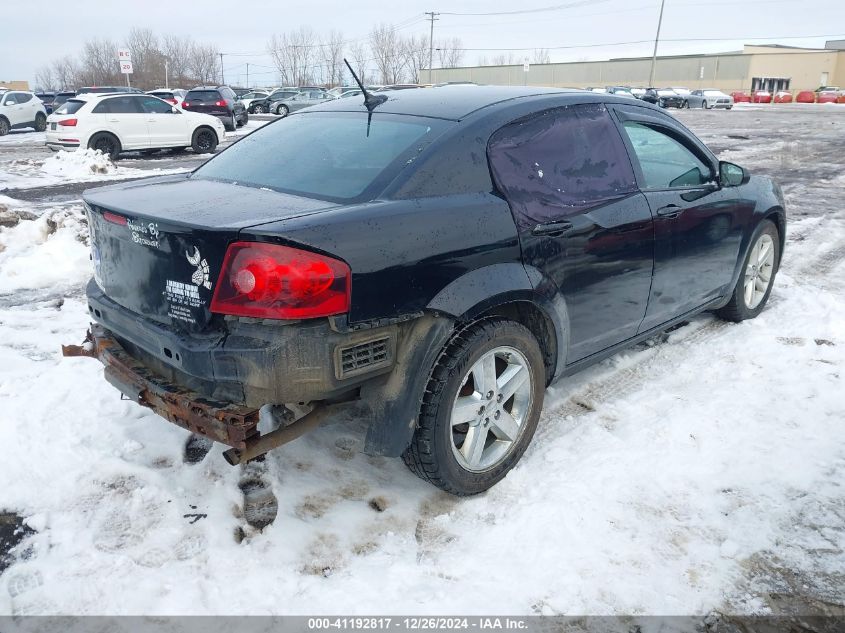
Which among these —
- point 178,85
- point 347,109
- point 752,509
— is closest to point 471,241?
point 347,109

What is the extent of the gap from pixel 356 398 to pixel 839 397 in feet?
9.54

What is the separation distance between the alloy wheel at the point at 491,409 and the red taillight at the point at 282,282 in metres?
0.77

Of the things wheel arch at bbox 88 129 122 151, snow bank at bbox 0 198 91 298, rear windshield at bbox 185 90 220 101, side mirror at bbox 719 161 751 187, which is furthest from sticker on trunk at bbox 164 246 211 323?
rear windshield at bbox 185 90 220 101

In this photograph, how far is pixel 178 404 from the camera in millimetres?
2572

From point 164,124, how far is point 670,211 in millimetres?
15609

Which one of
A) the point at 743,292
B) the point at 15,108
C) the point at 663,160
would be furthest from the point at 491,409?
the point at 15,108

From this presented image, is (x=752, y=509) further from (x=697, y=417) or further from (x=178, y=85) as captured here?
(x=178, y=85)

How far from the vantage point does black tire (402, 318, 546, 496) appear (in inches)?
107

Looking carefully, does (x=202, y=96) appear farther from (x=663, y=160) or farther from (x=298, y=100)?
(x=663, y=160)

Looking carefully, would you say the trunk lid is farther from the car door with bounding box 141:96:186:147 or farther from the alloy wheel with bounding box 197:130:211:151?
the alloy wheel with bounding box 197:130:211:151

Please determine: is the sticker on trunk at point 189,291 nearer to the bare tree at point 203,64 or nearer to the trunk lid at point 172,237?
the trunk lid at point 172,237

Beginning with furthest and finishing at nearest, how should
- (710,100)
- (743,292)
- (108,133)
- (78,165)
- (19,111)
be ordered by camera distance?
1. (710,100)
2. (19,111)
3. (108,133)
4. (78,165)
5. (743,292)

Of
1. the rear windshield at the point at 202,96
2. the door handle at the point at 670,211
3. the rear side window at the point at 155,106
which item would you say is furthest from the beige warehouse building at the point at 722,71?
the door handle at the point at 670,211

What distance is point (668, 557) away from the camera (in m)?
2.62
